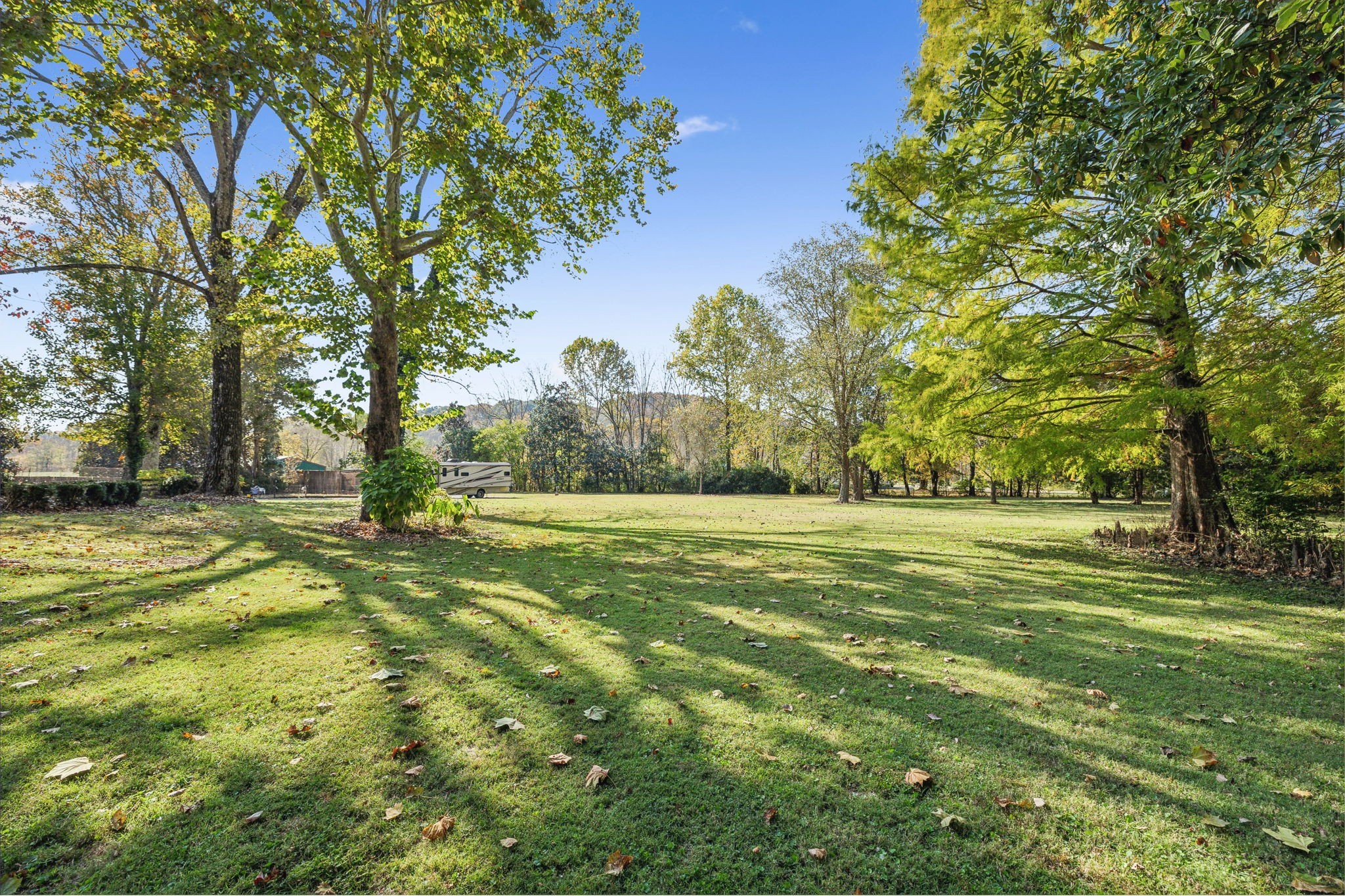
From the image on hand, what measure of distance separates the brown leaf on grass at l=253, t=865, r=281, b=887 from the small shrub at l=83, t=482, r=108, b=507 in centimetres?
1366

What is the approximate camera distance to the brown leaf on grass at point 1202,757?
105 inches

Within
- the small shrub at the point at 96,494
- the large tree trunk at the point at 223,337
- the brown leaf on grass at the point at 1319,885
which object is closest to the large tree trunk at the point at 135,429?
the large tree trunk at the point at 223,337

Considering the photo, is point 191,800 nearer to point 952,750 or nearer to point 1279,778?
point 952,750

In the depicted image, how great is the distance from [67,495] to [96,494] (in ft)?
1.55

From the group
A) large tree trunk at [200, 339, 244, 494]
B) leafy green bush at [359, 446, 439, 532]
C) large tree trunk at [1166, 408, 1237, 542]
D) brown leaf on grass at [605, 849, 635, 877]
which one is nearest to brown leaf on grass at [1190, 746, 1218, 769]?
brown leaf on grass at [605, 849, 635, 877]

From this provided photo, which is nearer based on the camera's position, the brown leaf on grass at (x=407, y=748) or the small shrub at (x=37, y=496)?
the brown leaf on grass at (x=407, y=748)

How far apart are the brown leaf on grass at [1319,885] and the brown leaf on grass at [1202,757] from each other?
753 millimetres

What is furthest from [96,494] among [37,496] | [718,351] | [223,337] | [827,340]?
[718,351]

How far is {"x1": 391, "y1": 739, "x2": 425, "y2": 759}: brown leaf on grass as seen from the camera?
8.47 ft

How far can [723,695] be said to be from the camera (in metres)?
3.35

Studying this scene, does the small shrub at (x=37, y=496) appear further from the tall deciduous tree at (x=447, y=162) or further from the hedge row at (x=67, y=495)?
the tall deciduous tree at (x=447, y=162)

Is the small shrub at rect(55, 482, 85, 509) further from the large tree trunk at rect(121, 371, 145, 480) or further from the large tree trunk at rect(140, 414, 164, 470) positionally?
the large tree trunk at rect(140, 414, 164, 470)

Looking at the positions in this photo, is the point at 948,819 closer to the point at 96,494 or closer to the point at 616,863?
the point at 616,863

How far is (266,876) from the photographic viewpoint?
1.83m
